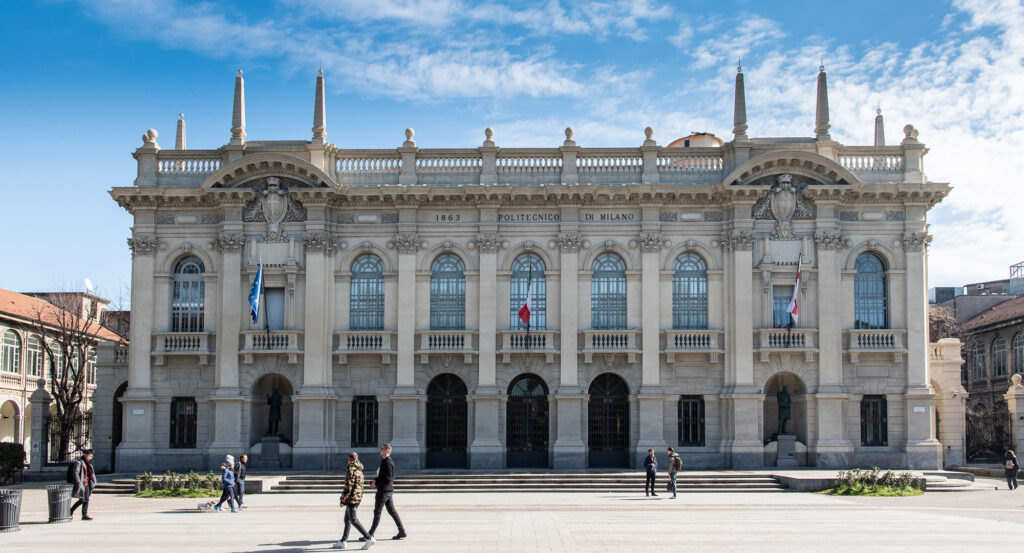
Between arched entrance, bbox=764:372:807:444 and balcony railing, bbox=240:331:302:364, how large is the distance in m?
18.3

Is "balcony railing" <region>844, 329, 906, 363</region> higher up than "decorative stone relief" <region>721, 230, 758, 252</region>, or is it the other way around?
"decorative stone relief" <region>721, 230, 758, 252</region>

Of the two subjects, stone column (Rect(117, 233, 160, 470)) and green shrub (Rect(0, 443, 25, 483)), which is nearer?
green shrub (Rect(0, 443, 25, 483))

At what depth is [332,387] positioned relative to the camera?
134 feet

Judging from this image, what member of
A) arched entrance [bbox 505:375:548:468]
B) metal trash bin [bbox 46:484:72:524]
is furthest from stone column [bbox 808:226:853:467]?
metal trash bin [bbox 46:484:72:524]

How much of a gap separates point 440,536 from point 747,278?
849 inches

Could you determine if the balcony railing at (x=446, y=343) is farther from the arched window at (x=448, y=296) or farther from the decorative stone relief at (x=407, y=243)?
the decorative stone relief at (x=407, y=243)

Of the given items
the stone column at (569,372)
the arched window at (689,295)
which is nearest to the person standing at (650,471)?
the stone column at (569,372)

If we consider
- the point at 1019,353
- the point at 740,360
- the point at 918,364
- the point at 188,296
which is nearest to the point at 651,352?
the point at 740,360

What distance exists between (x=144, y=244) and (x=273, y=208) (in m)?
5.38

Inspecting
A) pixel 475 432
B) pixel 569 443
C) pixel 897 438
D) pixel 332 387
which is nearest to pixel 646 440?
pixel 569 443

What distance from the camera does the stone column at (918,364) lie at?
39.8 m

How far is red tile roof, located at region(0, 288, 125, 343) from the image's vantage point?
5594 centimetres

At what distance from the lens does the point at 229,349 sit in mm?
40906

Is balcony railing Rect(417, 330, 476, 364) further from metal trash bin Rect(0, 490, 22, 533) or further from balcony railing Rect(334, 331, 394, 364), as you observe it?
metal trash bin Rect(0, 490, 22, 533)
